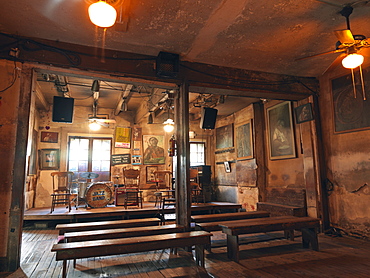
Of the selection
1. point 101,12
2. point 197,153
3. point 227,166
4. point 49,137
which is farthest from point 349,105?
point 49,137

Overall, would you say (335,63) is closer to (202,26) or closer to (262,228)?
(202,26)

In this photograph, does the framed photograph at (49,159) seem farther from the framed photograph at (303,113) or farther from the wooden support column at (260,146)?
the framed photograph at (303,113)

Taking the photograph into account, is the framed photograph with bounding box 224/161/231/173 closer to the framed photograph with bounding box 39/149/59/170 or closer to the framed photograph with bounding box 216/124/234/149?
the framed photograph with bounding box 216/124/234/149

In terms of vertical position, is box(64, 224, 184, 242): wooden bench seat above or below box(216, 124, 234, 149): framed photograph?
below

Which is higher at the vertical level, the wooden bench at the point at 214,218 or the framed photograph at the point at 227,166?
the framed photograph at the point at 227,166

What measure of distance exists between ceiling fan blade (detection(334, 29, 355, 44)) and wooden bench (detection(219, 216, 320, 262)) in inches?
104

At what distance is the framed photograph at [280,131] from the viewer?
6117 millimetres

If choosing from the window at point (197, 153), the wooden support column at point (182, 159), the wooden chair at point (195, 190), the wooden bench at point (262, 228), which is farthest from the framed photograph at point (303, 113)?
the window at point (197, 153)

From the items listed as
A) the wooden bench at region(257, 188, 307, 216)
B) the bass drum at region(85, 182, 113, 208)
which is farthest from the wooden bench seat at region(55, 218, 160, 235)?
the bass drum at region(85, 182, 113, 208)

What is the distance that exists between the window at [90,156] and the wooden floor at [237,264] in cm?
482

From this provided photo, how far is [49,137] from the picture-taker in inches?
347

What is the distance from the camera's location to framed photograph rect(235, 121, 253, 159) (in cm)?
764

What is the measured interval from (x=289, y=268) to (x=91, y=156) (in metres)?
7.75

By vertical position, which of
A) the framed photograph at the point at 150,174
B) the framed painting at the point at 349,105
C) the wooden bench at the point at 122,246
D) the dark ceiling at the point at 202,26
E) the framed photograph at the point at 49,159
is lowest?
the wooden bench at the point at 122,246
